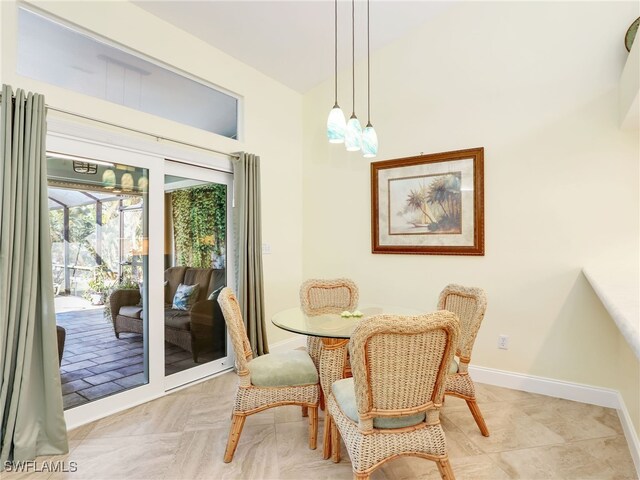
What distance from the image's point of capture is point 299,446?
229 centimetres

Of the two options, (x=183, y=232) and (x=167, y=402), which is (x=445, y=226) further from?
(x=167, y=402)

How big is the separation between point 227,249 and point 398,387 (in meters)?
2.53

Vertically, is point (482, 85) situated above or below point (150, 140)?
above

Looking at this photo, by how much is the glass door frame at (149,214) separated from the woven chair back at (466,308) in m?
2.28

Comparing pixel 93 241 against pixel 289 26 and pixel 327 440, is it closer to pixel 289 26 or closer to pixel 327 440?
pixel 327 440

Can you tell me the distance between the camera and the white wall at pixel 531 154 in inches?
111

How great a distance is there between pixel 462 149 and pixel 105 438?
143 inches

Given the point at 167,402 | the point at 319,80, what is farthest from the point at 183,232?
the point at 319,80

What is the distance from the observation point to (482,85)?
11.0ft

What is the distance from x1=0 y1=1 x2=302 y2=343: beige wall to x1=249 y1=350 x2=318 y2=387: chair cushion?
1.74 metres

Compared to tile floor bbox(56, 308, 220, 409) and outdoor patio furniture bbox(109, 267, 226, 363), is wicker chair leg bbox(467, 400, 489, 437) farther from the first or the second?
tile floor bbox(56, 308, 220, 409)

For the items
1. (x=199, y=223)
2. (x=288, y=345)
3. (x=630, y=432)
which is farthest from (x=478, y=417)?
(x=199, y=223)

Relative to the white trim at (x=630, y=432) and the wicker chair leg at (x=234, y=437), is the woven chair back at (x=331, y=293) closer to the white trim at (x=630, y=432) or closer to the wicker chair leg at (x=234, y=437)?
the wicker chair leg at (x=234, y=437)

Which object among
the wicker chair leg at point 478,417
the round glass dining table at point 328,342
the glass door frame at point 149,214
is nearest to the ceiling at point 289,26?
the glass door frame at point 149,214
